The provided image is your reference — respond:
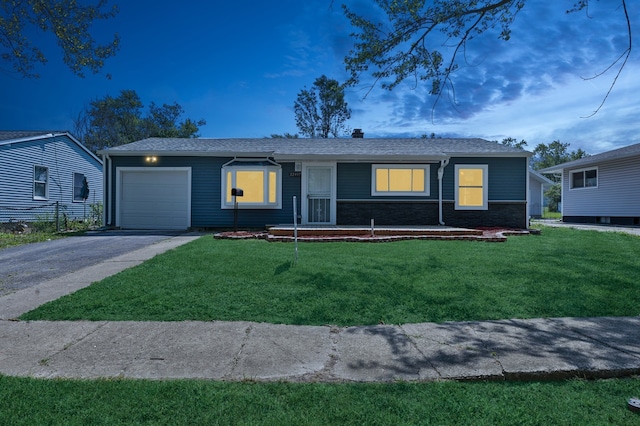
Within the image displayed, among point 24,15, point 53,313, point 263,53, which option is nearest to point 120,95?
point 263,53

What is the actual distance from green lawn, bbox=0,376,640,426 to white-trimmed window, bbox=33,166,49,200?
1721 centimetres

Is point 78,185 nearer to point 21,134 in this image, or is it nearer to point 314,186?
point 21,134

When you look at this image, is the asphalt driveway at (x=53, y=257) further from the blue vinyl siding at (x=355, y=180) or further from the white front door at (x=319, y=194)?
the blue vinyl siding at (x=355, y=180)

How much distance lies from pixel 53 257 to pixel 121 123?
3119cm

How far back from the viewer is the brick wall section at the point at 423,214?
502 inches

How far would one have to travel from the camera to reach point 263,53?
571 inches

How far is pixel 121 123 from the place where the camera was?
34156mm

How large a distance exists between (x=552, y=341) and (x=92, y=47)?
9.04 meters

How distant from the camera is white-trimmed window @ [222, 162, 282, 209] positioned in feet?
42.5

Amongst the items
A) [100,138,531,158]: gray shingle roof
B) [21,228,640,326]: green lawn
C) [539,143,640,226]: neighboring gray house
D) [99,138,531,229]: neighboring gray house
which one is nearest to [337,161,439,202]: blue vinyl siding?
[99,138,531,229]: neighboring gray house

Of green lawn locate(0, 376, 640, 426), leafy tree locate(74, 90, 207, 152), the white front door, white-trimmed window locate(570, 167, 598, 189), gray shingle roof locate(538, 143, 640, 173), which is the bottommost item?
green lawn locate(0, 376, 640, 426)

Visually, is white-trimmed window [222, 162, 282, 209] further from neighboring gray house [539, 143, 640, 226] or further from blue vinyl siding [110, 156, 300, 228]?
neighboring gray house [539, 143, 640, 226]

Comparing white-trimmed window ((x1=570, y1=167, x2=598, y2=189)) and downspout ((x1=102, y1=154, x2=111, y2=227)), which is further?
white-trimmed window ((x1=570, y1=167, x2=598, y2=189))

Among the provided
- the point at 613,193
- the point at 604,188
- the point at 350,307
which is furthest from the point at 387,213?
the point at 604,188
